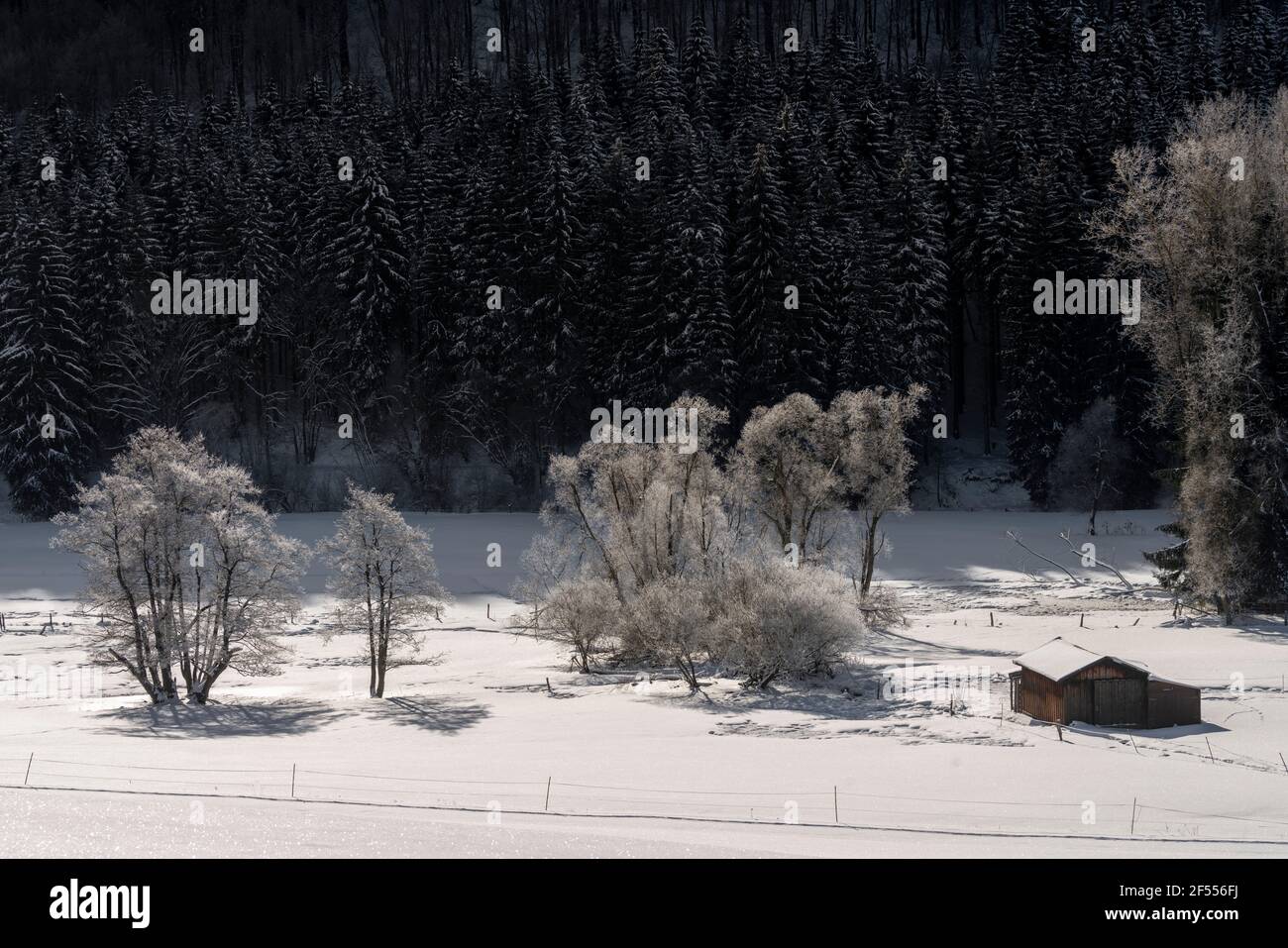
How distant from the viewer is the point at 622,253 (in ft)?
185

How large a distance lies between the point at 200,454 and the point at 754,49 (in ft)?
196

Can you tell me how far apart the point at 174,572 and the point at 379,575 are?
566 cm

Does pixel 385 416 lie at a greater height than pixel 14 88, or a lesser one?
lesser

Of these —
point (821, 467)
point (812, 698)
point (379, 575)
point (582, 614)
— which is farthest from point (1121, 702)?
point (379, 575)

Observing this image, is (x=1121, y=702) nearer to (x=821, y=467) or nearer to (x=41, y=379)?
(x=821, y=467)

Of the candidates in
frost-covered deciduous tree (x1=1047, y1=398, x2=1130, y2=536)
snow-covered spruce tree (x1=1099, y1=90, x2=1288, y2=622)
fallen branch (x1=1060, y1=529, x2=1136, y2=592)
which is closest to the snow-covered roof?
snow-covered spruce tree (x1=1099, y1=90, x2=1288, y2=622)

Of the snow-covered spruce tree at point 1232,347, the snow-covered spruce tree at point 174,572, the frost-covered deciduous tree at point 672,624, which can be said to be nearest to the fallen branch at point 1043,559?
the snow-covered spruce tree at point 1232,347

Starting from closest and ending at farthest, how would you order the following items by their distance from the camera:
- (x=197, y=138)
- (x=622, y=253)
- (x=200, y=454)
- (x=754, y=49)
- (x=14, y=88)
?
(x=200, y=454)
(x=622, y=253)
(x=197, y=138)
(x=754, y=49)
(x=14, y=88)

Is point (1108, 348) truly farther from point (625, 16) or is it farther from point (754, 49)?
point (625, 16)

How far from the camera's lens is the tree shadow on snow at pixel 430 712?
2700 centimetres

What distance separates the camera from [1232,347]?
34094 mm

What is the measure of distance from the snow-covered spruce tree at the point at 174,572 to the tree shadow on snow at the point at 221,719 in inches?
40.1

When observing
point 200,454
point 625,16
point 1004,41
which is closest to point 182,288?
point 200,454

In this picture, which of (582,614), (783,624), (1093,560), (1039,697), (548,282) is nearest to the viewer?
(1039,697)
